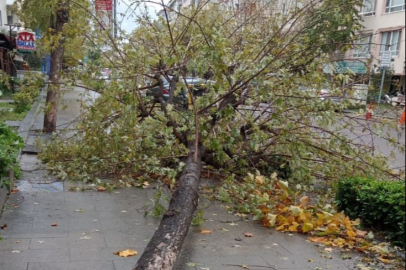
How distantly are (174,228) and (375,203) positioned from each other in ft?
8.34

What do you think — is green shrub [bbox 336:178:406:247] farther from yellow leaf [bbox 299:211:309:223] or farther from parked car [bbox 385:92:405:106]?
parked car [bbox 385:92:405:106]

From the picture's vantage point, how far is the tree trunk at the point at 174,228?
3314 millimetres

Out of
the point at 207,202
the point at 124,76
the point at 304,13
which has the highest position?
the point at 304,13

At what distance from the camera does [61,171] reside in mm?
6961

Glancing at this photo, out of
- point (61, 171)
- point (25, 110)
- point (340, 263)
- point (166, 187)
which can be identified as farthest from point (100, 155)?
point (25, 110)

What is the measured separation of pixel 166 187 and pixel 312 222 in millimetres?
2411

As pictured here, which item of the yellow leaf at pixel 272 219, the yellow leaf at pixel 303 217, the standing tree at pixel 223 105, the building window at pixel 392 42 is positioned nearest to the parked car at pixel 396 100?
the standing tree at pixel 223 105

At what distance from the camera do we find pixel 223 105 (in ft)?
20.1

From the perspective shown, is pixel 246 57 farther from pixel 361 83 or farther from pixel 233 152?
pixel 361 83

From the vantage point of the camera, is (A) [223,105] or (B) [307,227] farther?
(A) [223,105]

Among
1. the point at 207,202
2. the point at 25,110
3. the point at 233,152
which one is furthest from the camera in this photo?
the point at 25,110

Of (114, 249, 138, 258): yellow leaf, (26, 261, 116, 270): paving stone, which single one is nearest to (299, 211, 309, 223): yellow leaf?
(114, 249, 138, 258): yellow leaf

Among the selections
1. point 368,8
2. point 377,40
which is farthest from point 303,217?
point 377,40

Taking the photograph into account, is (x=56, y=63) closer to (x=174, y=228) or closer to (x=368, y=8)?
(x=368, y=8)
